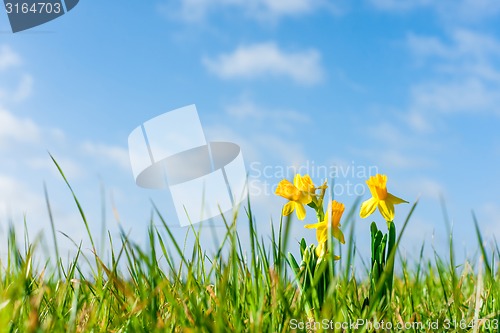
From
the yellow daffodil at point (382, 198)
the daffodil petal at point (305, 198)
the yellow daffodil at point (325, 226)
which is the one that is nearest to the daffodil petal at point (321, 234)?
the yellow daffodil at point (325, 226)

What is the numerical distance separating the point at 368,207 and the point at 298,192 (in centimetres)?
30

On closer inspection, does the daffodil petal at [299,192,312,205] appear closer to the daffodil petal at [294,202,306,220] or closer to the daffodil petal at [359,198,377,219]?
the daffodil petal at [294,202,306,220]

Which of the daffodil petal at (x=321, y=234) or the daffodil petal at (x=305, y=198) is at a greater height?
the daffodil petal at (x=305, y=198)

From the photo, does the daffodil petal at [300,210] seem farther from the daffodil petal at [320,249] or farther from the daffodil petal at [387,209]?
the daffodil petal at [387,209]

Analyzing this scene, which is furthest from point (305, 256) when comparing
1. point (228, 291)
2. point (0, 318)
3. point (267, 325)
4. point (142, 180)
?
point (142, 180)

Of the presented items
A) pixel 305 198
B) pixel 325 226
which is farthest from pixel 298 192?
pixel 325 226

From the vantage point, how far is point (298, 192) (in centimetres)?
235

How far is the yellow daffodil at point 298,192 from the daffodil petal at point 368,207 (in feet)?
0.79

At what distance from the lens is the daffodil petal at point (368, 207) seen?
93.4 inches

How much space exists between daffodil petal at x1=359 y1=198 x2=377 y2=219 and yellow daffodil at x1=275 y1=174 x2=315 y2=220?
24 centimetres

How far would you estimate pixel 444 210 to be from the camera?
202 centimetres

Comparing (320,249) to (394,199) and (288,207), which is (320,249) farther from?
(394,199)

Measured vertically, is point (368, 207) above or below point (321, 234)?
above

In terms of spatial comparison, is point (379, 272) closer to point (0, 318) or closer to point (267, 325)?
point (267, 325)
